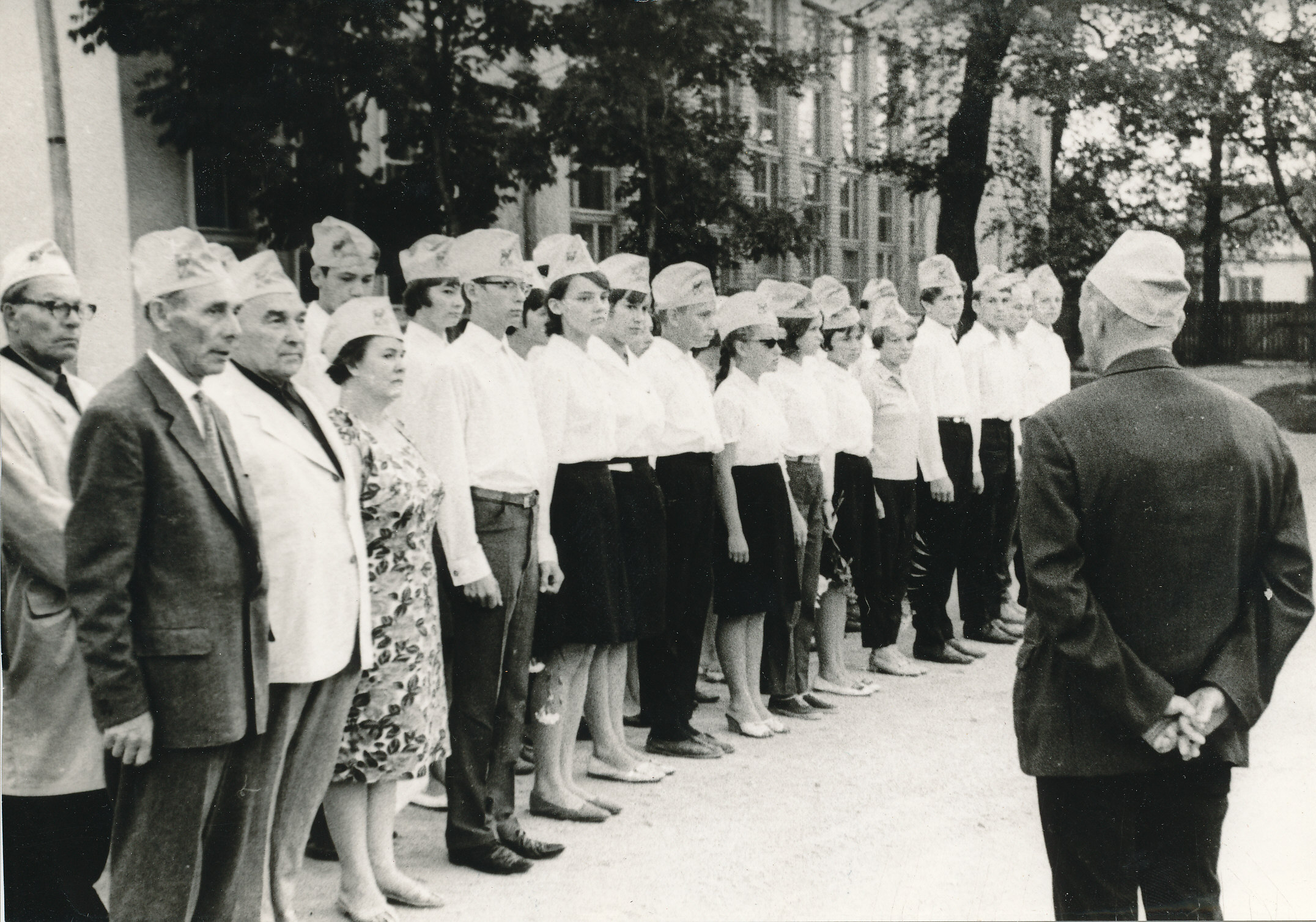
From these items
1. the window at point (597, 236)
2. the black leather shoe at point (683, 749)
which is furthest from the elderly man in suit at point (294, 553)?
the window at point (597, 236)

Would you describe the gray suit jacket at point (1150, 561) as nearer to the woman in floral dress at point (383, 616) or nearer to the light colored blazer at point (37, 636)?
the woman in floral dress at point (383, 616)

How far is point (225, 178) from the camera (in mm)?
5398

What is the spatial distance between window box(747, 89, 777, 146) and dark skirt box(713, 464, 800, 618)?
9.00 ft

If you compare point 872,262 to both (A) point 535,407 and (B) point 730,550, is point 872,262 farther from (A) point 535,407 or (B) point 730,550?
(A) point 535,407

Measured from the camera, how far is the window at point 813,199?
25.8 ft

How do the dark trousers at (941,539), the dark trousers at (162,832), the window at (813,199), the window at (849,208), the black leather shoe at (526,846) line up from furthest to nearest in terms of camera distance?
the window at (849,208) → the window at (813,199) → the dark trousers at (941,539) → the black leather shoe at (526,846) → the dark trousers at (162,832)

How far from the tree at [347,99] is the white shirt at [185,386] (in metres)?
1.97

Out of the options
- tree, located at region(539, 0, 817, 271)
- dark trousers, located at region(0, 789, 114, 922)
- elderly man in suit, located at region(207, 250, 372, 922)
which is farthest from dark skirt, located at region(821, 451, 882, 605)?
dark trousers, located at region(0, 789, 114, 922)

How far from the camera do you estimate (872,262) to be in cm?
852

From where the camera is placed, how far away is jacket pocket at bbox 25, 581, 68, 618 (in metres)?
3.14

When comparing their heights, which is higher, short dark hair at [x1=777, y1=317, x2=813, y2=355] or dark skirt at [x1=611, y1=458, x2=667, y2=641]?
short dark hair at [x1=777, y1=317, x2=813, y2=355]

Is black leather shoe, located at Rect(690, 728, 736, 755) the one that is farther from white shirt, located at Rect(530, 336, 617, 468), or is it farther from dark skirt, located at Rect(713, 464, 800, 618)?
white shirt, located at Rect(530, 336, 617, 468)

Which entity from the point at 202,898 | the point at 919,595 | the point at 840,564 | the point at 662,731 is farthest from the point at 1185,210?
the point at 202,898

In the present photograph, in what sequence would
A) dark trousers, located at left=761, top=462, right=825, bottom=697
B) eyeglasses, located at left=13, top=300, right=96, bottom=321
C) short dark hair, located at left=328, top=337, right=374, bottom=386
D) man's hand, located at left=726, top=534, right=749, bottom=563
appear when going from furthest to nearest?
dark trousers, located at left=761, top=462, right=825, bottom=697, man's hand, located at left=726, top=534, right=749, bottom=563, short dark hair, located at left=328, top=337, right=374, bottom=386, eyeglasses, located at left=13, top=300, right=96, bottom=321
